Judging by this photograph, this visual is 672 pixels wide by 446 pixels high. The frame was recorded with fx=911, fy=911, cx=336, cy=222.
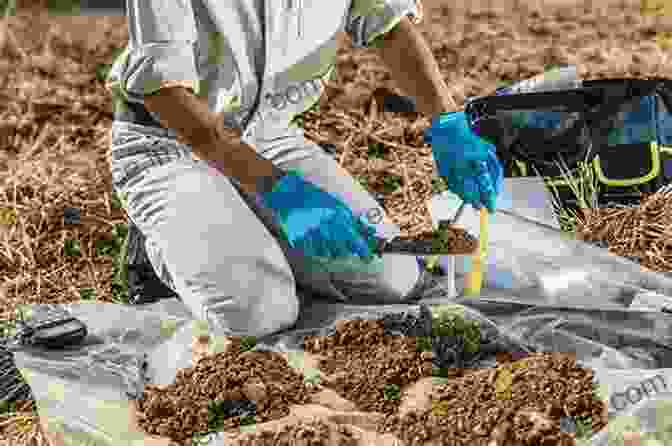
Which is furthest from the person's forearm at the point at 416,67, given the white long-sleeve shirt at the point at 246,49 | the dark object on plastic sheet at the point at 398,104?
the dark object on plastic sheet at the point at 398,104

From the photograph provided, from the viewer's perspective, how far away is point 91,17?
5.02 m

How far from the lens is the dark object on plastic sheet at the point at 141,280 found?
2.24 m

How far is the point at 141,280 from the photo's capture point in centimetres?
226

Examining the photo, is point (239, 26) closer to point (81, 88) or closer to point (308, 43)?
point (308, 43)

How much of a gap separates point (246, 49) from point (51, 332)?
0.76 metres

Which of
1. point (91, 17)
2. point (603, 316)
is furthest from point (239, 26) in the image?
point (91, 17)

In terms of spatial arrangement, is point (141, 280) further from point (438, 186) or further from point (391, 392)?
point (438, 186)

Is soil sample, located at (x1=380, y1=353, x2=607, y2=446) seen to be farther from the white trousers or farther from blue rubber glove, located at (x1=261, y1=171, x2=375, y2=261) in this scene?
the white trousers

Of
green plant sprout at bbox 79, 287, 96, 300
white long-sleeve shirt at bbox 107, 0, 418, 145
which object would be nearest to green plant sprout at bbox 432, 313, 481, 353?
white long-sleeve shirt at bbox 107, 0, 418, 145

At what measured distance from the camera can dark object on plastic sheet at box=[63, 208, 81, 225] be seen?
8.73ft

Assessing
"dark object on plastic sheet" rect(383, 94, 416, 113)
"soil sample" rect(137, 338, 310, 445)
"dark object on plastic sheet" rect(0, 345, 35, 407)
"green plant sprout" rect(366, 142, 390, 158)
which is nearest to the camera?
"soil sample" rect(137, 338, 310, 445)

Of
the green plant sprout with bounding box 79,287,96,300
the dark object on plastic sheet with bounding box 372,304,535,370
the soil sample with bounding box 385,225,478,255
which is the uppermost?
the soil sample with bounding box 385,225,478,255

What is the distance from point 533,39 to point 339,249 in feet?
8.32

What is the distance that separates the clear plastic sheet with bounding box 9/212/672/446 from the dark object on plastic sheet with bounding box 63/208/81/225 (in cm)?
55
